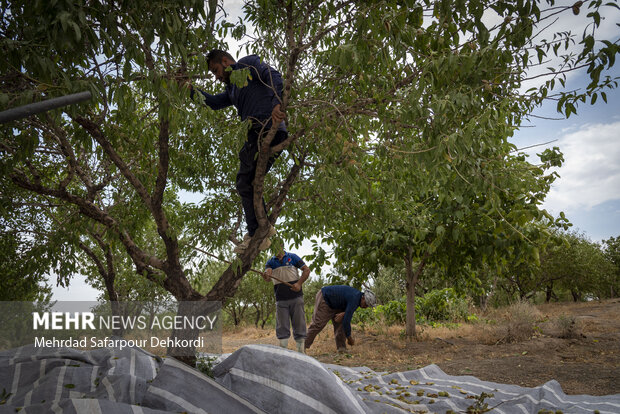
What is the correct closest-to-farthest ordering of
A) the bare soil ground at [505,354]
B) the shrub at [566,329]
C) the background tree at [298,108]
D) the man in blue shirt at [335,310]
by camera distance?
the background tree at [298,108], the bare soil ground at [505,354], the shrub at [566,329], the man in blue shirt at [335,310]

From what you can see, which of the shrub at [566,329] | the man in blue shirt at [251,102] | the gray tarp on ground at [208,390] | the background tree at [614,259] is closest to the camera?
the gray tarp on ground at [208,390]

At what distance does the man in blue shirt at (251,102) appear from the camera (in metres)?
3.53

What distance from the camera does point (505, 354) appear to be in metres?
7.18

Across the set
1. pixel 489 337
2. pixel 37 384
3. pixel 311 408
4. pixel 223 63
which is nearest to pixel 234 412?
pixel 311 408

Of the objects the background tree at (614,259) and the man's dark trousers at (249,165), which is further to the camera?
the background tree at (614,259)

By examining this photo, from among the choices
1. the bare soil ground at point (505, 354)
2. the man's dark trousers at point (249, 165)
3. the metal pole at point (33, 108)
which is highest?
the man's dark trousers at point (249, 165)

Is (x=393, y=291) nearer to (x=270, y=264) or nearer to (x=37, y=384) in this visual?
(x=270, y=264)

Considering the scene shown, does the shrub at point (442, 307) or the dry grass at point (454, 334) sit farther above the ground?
the shrub at point (442, 307)

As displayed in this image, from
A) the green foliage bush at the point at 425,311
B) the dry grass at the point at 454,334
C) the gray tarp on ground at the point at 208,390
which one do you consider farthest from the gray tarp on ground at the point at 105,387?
the green foliage bush at the point at 425,311

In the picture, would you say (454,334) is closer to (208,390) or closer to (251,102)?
(208,390)

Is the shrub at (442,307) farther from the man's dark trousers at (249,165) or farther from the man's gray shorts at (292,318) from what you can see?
the man's dark trousers at (249,165)

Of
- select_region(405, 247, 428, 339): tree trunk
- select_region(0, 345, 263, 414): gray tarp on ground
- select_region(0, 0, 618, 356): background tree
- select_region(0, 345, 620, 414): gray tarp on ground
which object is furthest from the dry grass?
select_region(0, 345, 263, 414): gray tarp on ground

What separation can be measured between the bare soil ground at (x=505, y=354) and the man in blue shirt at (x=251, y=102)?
14.1ft

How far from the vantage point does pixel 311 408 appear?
2.92 m
